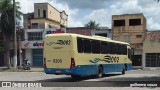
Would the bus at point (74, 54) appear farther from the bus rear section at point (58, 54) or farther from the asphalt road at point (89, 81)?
the asphalt road at point (89, 81)

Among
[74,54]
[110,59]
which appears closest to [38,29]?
[110,59]

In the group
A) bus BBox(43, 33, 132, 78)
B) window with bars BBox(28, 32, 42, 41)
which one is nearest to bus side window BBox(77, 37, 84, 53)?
bus BBox(43, 33, 132, 78)

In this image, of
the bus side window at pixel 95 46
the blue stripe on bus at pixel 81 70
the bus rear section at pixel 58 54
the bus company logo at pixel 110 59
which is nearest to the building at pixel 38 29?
the bus company logo at pixel 110 59

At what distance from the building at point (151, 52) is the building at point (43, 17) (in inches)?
738

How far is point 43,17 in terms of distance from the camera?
6869cm

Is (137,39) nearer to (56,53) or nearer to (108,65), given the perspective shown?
(108,65)

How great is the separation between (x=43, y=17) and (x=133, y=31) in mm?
18280

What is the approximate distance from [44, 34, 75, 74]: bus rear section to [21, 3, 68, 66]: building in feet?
118

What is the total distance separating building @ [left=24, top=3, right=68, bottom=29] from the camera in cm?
6625

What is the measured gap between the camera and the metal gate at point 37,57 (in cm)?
6193

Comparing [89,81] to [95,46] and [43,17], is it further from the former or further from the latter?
[43,17]

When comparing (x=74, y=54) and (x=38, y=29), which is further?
(x=38, y=29)

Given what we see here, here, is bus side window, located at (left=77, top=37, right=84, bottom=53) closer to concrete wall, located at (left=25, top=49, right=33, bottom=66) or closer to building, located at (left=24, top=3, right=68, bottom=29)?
concrete wall, located at (left=25, top=49, right=33, bottom=66)

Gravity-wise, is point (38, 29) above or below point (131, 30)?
above
